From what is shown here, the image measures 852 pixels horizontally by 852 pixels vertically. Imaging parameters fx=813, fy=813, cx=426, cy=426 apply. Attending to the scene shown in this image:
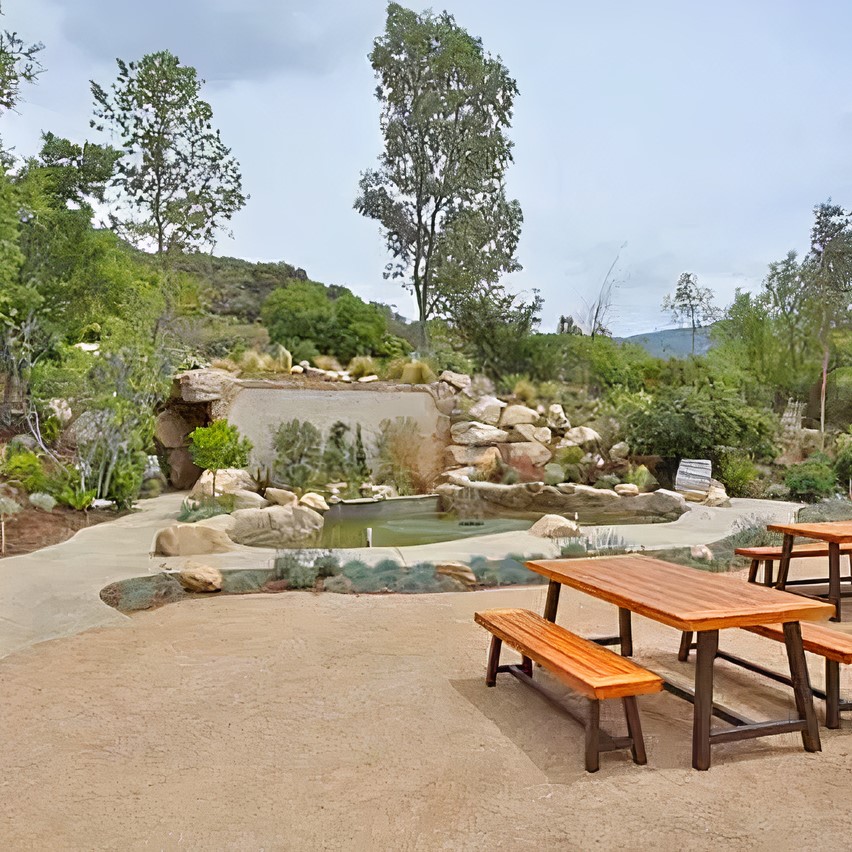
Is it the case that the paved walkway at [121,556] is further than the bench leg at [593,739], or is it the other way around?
the paved walkway at [121,556]

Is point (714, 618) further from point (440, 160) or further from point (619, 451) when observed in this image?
point (440, 160)

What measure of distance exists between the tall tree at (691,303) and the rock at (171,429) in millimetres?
7130

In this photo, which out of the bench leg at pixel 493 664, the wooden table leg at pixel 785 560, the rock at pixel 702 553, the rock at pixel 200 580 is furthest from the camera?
the rock at pixel 702 553

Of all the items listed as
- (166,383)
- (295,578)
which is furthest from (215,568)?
(166,383)

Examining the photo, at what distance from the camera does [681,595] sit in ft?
10.3

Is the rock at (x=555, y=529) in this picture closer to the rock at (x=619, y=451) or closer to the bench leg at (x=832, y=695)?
the rock at (x=619, y=451)

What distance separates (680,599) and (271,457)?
6.96m

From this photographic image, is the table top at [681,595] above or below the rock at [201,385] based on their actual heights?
below

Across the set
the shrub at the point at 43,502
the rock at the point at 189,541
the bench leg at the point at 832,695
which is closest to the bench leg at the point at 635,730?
the bench leg at the point at 832,695

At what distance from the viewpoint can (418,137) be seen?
10.9 m

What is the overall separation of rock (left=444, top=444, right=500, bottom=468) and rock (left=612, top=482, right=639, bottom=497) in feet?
4.80

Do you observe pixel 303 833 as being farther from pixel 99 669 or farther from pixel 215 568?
pixel 215 568

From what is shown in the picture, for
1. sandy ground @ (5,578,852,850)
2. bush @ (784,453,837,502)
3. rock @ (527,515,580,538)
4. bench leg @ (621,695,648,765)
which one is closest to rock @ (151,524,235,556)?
sandy ground @ (5,578,852,850)

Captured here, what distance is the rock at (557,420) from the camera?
10.5 metres
